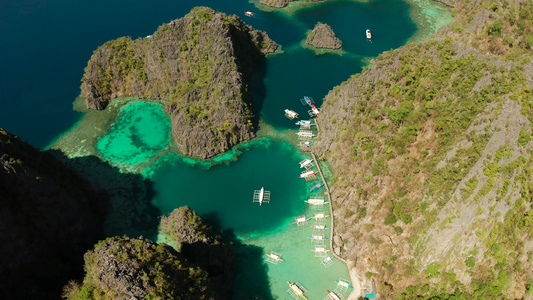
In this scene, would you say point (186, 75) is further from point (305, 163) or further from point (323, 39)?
point (323, 39)

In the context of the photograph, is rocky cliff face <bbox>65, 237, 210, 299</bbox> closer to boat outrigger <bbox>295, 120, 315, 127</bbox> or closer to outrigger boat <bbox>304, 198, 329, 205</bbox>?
outrigger boat <bbox>304, 198, 329, 205</bbox>

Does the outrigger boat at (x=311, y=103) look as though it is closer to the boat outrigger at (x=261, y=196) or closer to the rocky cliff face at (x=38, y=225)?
the boat outrigger at (x=261, y=196)

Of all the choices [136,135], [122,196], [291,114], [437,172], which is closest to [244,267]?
[122,196]

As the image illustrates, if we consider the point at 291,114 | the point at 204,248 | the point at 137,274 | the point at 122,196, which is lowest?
the point at 204,248

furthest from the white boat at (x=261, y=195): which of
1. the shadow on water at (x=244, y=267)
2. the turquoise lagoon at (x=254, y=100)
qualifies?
the shadow on water at (x=244, y=267)

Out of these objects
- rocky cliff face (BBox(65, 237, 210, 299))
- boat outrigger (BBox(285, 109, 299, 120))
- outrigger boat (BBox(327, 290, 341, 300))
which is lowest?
outrigger boat (BBox(327, 290, 341, 300))

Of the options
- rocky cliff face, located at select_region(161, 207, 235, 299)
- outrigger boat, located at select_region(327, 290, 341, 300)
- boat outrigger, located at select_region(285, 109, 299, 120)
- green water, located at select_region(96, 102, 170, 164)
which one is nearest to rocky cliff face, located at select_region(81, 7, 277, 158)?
green water, located at select_region(96, 102, 170, 164)
